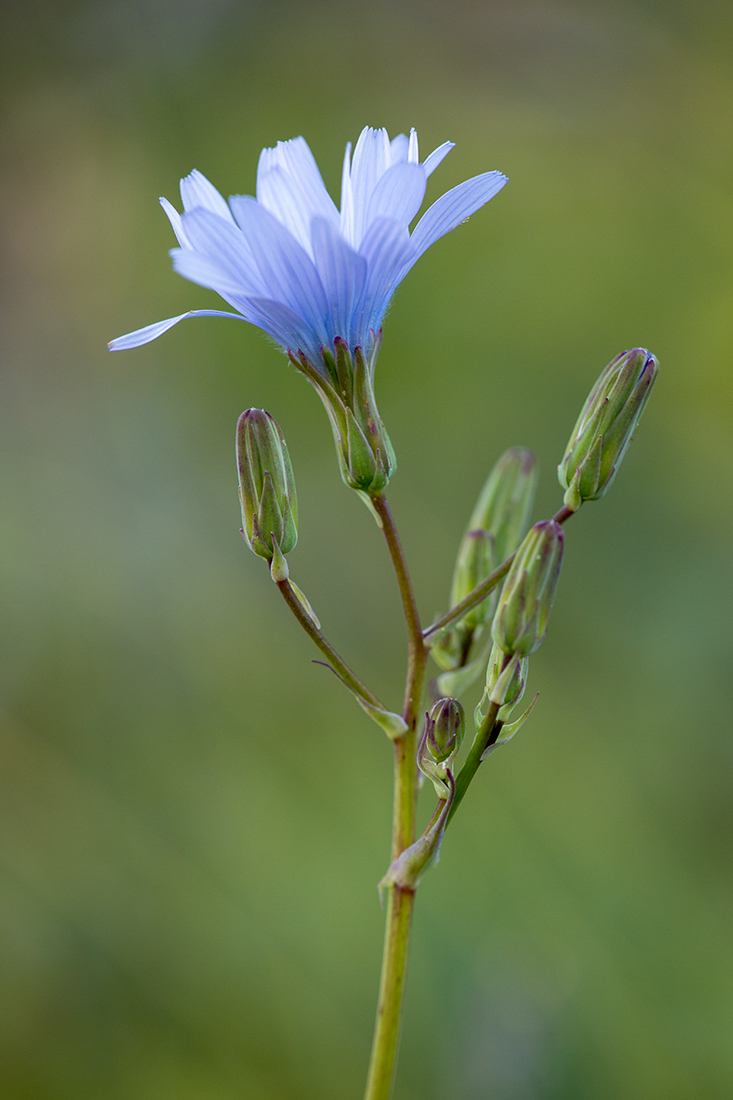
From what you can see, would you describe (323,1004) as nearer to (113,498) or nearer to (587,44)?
(113,498)

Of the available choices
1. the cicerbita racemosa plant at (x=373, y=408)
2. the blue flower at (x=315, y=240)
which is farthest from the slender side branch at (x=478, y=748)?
the blue flower at (x=315, y=240)

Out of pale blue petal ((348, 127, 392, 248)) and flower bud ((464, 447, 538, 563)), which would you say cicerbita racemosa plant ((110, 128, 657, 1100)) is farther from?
flower bud ((464, 447, 538, 563))

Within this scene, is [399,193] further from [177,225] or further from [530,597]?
[530,597]

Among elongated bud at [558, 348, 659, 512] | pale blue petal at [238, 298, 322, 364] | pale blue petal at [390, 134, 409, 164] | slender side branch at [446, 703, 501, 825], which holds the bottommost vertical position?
slender side branch at [446, 703, 501, 825]

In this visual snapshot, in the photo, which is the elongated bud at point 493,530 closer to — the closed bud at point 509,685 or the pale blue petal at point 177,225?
the closed bud at point 509,685

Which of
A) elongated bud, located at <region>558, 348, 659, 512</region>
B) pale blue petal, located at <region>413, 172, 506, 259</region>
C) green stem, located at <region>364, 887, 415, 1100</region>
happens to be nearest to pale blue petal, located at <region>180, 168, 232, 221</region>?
pale blue petal, located at <region>413, 172, 506, 259</region>

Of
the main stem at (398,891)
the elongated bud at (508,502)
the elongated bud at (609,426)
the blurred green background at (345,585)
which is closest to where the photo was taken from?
the main stem at (398,891)
